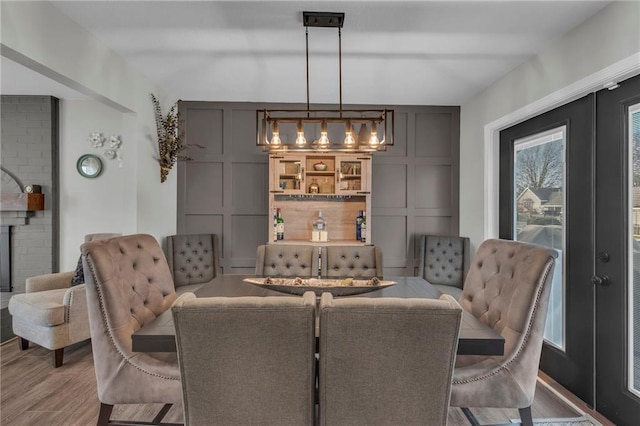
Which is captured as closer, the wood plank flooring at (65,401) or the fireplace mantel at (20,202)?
the wood plank flooring at (65,401)

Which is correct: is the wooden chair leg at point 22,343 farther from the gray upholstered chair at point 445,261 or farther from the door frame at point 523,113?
the door frame at point 523,113

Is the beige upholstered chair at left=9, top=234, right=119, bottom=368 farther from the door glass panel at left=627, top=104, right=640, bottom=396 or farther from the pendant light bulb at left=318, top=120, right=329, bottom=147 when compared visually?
the door glass panel at left=627, top=104, right=640, bottom=396

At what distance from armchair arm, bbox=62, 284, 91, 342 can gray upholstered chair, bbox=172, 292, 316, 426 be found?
88.9 inches

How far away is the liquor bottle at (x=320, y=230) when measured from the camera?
391cm

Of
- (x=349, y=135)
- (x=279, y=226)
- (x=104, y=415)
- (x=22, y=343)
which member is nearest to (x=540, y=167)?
(x=349, y=135)

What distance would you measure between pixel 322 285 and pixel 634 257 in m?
1.88

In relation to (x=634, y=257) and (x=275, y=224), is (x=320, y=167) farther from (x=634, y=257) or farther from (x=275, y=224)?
(x=634, y=257)

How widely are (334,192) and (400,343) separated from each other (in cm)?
287

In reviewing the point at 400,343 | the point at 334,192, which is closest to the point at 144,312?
the point at 400,343

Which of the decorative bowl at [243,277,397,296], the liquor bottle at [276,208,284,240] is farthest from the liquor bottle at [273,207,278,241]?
the decorative bowl at [243,277,397,296]

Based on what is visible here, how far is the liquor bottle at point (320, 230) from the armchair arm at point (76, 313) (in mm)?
2244

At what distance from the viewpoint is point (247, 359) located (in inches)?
47.0

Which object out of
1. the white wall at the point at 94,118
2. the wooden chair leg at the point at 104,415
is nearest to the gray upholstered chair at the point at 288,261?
the white wall at the point at 94,118

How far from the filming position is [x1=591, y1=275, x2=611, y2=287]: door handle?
2.14 m
